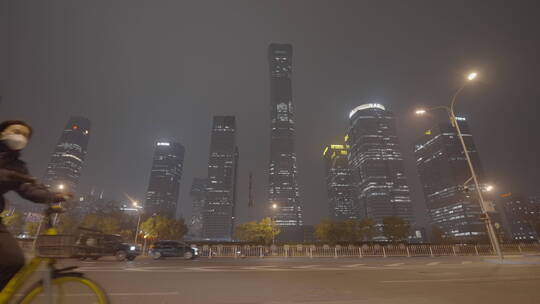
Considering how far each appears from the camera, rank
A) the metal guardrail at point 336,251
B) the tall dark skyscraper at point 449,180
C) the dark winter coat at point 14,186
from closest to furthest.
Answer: the dark winter coat at point 14,186 < the metal guardrail at point 336,251 < the tall dark skyscraper at point 449,180

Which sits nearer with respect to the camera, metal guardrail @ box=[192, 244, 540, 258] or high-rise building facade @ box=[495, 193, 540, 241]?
metal guardrail @ box=[192, 244, 540, 258]

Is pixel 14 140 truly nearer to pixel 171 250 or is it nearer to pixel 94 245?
pixel 94 245

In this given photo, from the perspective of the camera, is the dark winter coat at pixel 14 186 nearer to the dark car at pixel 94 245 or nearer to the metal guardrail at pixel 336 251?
the dark car at pixel 94 245

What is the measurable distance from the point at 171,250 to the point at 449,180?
205m

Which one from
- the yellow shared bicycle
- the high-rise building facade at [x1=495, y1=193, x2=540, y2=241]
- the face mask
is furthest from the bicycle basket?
the high-rise building facade at [x1=495, y1=193, x2=540, y2=241]

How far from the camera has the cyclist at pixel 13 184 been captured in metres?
2.46

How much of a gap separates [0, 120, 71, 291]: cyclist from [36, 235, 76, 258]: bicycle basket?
0.28 m

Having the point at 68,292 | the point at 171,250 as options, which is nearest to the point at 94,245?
the point at 68,292

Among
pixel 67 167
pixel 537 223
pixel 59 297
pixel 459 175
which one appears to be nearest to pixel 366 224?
pixel 537 223

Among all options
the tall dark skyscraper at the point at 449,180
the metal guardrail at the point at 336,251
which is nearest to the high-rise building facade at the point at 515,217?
the tall dark skyscraper at the point at 449,180

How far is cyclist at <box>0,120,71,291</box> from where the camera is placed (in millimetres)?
2465

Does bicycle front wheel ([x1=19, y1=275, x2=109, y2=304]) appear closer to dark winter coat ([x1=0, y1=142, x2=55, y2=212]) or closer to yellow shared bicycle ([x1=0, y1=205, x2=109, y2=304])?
yellow shared bicycle ([x1=0, y1=205, x2=109, y2=304])

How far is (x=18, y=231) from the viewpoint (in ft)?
152

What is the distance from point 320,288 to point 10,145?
6852 millimetres
